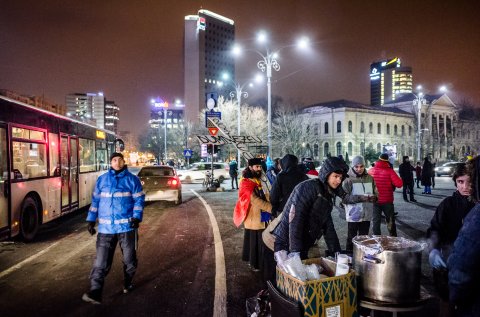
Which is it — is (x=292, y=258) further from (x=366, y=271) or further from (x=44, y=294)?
(x=44, y=294)

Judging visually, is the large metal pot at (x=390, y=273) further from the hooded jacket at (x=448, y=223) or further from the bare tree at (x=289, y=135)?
the bare tree at (x=289, y=135)

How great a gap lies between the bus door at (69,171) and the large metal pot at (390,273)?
9.81 metres

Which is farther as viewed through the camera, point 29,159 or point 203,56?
point 203,56

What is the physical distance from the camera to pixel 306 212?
3.53 m

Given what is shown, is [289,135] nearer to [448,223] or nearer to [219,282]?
[219,282]

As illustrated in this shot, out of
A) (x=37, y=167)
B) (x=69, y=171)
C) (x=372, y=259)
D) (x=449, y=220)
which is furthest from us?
(x=69, y=171)

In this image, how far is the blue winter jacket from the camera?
5062 millimetres

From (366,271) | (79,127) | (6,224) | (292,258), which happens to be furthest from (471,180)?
(79,127)

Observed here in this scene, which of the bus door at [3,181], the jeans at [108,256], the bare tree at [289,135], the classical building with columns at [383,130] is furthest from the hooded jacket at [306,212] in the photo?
the classical building with columns at [383,130]

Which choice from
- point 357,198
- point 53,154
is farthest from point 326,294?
point 53,154

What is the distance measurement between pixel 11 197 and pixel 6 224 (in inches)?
21.8

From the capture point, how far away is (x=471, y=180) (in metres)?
2.28

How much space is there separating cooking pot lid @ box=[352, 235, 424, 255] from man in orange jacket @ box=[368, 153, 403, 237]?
13.7 feet

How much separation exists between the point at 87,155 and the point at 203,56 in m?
142
